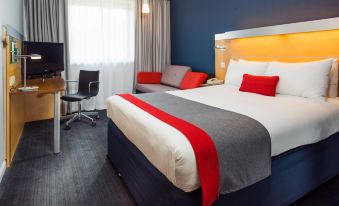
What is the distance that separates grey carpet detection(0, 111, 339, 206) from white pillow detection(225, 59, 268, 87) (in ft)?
4.80

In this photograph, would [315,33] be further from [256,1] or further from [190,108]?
[190,108]

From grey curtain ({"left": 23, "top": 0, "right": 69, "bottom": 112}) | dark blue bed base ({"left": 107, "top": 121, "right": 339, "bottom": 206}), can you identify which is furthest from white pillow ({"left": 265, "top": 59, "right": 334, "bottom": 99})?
grey curtain ({"left": 23, "top": 0, "right": 69, "bottom": 112})

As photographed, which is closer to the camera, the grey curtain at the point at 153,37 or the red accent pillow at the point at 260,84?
the red accent pillow at the point at 260,84

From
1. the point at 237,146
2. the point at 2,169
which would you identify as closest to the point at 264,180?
the point at 237,146

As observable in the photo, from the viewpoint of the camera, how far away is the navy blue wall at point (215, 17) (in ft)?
9.41

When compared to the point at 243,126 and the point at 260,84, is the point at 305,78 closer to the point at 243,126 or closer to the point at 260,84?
the point at 260,84

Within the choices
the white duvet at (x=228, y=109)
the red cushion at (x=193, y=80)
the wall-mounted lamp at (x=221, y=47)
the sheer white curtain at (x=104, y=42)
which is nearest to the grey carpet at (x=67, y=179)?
the white duvet at (x=228, y=109)

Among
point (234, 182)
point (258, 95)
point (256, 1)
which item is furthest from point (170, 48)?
point (234, 182)

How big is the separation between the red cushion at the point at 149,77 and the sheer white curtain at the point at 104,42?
0.31 m

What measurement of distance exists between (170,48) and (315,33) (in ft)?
11.5

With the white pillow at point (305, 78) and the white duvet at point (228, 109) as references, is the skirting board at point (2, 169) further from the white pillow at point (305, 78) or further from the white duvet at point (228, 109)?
the white pillow at point (305, 78)

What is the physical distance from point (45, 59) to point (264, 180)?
3.86 m

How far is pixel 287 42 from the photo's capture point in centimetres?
301

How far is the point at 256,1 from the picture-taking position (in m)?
3.47
